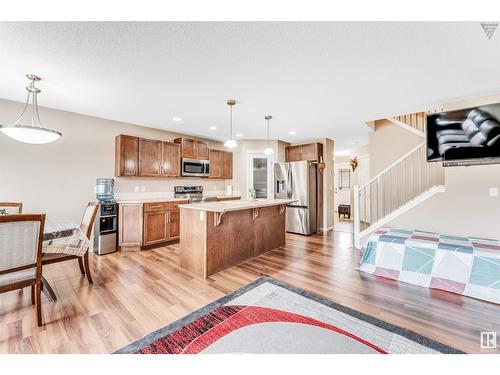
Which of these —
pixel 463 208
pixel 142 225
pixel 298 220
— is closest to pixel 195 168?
Result: pixel 142 225

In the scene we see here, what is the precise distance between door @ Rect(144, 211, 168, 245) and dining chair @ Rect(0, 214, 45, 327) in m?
2.12

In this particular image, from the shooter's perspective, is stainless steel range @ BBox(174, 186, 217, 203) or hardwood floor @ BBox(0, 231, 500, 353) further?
stainless steel range @ BBox(174, 186, 217, 203)

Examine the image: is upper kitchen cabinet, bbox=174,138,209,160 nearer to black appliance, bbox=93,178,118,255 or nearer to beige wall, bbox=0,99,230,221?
beige wall, bbox=0,99,230,221

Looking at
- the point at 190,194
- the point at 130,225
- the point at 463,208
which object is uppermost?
the point at 190,194

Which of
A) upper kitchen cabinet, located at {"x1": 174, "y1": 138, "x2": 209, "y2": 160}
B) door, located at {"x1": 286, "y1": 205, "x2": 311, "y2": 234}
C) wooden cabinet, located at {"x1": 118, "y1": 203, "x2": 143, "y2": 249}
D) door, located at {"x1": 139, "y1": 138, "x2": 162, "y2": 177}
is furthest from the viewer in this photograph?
door, located at {"x1": 286, "y1": 205, "x2": 311, "y2": 234}

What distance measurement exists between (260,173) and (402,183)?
3394mm

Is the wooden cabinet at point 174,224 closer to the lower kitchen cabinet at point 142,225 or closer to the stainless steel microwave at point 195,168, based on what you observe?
the lower kitchen cabinet at point 142,225

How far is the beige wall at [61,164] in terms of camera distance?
10.6 feet

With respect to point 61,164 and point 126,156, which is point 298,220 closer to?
point 126,156

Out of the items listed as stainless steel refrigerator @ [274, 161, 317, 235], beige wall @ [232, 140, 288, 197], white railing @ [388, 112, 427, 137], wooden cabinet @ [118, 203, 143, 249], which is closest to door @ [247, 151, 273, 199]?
beige wall @ [232, 140, 288, 197]

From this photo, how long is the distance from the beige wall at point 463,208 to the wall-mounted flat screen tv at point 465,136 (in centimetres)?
33

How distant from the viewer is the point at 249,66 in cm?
229

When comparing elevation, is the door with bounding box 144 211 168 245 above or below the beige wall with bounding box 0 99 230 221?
below

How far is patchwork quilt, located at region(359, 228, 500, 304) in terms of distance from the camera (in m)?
2.29
